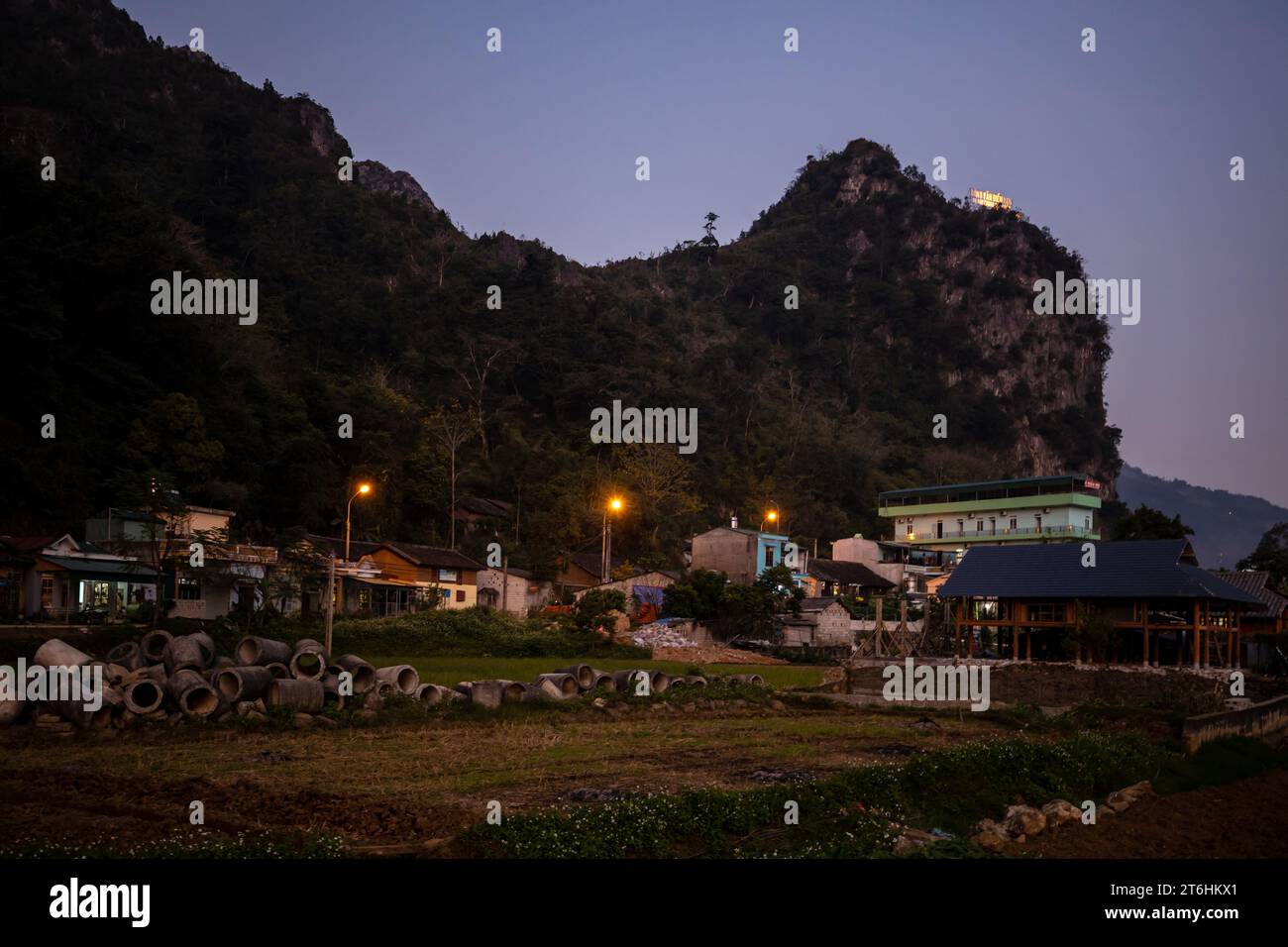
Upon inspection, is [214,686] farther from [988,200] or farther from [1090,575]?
[988,200]

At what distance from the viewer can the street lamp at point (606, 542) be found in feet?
171

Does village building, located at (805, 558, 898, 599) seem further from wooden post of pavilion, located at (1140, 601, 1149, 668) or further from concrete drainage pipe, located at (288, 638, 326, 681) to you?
concrete drainage pipe, located at (288, 638, 326, 681)

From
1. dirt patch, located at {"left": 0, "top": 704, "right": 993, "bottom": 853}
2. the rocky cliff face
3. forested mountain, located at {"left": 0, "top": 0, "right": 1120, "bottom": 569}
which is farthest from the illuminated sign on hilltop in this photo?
dirt patch, located at {"left": 0, "top": 704, "right": 993, "bottom": 853}

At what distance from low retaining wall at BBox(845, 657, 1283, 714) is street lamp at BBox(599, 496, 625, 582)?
20.1 m

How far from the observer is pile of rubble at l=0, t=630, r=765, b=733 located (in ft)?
66.8

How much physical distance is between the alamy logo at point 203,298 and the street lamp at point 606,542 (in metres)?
22.3

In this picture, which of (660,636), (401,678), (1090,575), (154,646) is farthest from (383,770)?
(660,636)

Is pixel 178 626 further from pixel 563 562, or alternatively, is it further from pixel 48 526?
pixel 563 562

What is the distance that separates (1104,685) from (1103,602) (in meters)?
6.53

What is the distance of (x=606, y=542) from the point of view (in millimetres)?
52344

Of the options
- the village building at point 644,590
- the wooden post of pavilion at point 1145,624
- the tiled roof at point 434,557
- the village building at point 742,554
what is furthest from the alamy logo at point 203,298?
the wooden post of pavilion at point 1145,624

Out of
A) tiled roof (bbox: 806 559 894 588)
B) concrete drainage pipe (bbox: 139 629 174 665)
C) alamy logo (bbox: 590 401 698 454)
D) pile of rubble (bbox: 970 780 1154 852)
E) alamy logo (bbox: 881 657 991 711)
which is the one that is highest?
alamy logo (bbox: 590 401 698 454)

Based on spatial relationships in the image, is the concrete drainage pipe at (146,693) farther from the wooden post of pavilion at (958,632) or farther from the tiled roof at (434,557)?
the wooden post of pavilion at (958,632)
